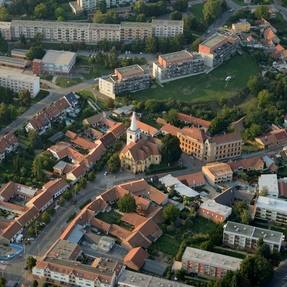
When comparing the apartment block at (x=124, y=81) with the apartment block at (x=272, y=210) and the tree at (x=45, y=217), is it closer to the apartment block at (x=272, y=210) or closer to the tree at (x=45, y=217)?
the tree at (x=45, y=217)

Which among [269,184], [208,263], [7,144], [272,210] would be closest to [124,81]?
[7,144]

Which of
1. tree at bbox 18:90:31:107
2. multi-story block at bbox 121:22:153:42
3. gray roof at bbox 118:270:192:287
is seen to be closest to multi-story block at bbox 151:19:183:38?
multi-story block at bbox 121:22:153:42

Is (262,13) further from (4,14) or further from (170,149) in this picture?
(170,149)

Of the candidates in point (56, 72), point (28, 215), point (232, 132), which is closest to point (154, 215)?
point (28, 215)

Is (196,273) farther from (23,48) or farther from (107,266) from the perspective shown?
(23,48)

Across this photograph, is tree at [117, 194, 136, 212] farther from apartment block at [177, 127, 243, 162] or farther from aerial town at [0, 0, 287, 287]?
apartment block at [177, 127, 243, 162]
